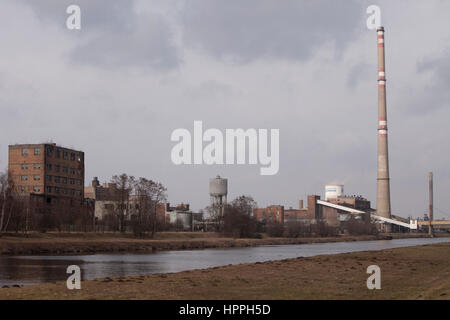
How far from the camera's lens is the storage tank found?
529ft

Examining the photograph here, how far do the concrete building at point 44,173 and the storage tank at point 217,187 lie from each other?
38.9m

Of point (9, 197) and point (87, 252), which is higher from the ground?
point (9, 197)

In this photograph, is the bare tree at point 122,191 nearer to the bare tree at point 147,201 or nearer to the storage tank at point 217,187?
the bare tree at point 147,201

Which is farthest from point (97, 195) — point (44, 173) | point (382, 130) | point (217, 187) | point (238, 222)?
point (382, 130)

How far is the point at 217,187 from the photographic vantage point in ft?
529

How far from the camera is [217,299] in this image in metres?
20.8

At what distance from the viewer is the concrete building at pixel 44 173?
127m

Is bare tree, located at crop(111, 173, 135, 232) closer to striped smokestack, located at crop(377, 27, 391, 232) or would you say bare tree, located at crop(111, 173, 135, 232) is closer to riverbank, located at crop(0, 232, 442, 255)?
riverbank, located at crop(0, 232, 442, 255)

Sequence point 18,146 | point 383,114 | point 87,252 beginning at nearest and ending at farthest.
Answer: point 87,252
point 18,146
point 383,114

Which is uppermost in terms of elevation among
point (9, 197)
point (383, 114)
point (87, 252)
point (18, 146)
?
point (383, 114)

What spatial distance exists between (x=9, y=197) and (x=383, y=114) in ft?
383
